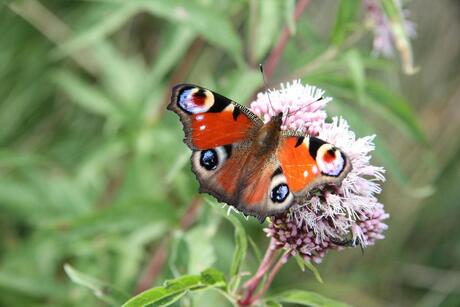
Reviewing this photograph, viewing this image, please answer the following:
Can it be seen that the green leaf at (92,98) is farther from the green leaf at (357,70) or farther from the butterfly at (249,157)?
the butterfly at (249,157)

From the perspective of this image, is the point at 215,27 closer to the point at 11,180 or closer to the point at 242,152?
the point at 242,152

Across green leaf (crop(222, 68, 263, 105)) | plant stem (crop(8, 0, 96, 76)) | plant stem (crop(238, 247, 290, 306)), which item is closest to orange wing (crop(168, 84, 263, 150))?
plant stem (crop(238, 247, 290, 306))

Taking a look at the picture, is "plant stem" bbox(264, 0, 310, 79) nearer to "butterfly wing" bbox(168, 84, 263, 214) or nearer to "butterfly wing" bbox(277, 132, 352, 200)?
"butterfly wing" bbox(168, 84, 263, 214)

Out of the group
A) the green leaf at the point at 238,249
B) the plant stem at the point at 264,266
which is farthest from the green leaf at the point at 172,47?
the plant stem at the point at 264,266

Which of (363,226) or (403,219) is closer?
(363,226)

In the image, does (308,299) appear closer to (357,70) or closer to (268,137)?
(268,137)

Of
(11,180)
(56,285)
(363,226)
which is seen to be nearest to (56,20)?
(11,180)
